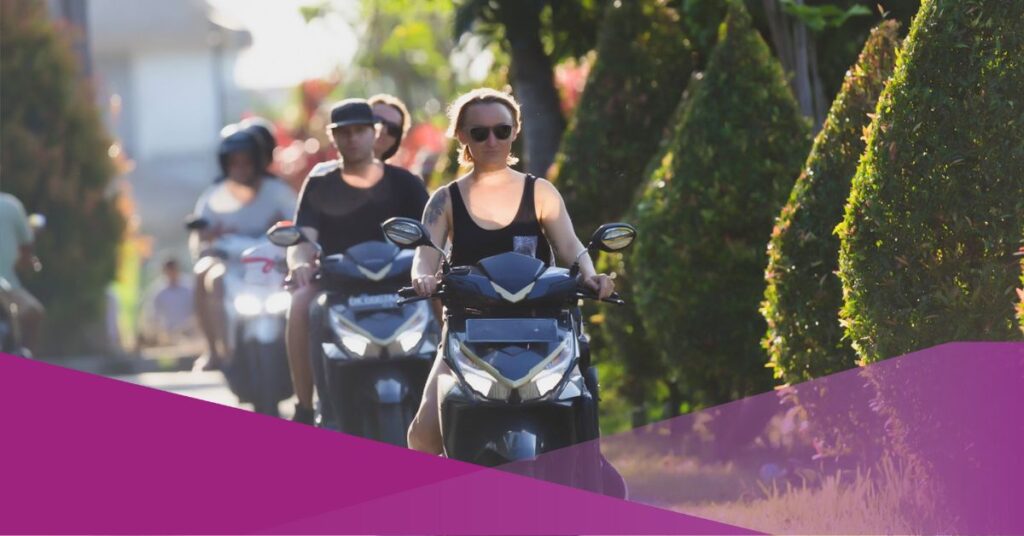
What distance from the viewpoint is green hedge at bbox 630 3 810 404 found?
38.0 feet

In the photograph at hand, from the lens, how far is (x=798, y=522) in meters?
9.23

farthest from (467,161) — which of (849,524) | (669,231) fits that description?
(669,231)

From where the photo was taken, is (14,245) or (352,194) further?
(14,245)

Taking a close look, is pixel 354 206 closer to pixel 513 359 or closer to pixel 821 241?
pixel 821 241

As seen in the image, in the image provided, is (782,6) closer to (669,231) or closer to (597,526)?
(669,231)

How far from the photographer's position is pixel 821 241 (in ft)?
32.0

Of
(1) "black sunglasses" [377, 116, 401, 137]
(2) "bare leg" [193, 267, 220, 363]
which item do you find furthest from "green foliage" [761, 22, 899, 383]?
(2) "bare leg" [193, 267, 220, 363]

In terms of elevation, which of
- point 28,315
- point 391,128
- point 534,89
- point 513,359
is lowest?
point 28,315

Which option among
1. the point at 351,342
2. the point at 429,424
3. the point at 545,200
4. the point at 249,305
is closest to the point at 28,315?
the point at 249,305

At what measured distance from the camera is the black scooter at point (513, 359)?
6.89 m

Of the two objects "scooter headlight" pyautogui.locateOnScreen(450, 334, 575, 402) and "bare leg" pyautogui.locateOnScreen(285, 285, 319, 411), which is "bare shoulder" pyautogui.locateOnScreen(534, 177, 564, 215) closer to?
"scooter headlight" pyautogui.locateOnScreen(450, 334, 575, 402)

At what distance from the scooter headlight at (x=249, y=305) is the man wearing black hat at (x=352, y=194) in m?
2.74

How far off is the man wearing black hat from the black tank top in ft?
7.72

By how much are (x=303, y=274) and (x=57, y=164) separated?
19.9 m
